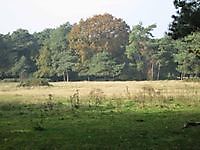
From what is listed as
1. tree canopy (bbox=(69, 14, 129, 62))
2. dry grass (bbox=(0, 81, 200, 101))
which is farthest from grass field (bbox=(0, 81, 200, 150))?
tree canopy (bbox=(69, 14, 129, 62))

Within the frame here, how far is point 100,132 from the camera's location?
62.5 feet

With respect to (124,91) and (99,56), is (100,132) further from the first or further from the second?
(99,56)

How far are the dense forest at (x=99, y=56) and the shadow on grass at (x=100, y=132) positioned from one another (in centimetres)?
7962

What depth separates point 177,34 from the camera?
21.5 meters

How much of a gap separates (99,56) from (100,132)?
318 ft

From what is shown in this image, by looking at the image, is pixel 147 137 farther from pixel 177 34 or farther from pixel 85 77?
pixel 85 77

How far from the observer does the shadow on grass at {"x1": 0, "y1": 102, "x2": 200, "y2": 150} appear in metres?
15.7

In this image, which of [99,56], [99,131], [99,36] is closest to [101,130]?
[99,131]

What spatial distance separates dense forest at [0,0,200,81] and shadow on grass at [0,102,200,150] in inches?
3135

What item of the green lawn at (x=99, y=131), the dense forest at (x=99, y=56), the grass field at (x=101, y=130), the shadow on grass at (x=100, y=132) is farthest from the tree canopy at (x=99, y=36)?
the shadow on grass at (x=100, y=132)

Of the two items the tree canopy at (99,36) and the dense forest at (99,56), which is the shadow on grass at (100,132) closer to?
the dense forest at (99,56)

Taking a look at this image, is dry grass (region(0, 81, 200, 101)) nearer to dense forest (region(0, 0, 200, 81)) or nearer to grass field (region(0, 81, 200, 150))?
grass field (region(0, 81, 200, 150))

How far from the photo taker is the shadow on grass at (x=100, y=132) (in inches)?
618

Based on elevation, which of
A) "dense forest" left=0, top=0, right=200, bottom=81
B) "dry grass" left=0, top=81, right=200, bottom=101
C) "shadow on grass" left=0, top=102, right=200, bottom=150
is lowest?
"shadow on grass" left=0, top=102, right=200, bottom=150
